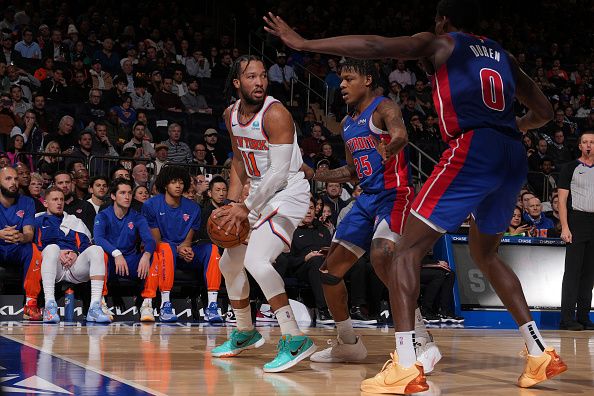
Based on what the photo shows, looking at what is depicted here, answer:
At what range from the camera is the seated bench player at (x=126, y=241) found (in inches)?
355

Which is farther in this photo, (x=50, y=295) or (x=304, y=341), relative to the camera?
(x=50, y=295)

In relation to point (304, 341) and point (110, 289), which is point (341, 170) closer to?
point (304, 341)

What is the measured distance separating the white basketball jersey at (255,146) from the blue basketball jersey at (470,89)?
1146mm

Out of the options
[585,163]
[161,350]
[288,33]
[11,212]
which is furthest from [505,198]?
[11,212]

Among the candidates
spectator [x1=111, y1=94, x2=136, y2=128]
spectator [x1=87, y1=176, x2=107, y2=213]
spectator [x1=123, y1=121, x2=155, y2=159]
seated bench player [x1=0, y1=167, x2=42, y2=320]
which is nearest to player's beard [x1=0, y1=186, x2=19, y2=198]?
seated bench player [x1=0, y1=167, x2=42, y2=320]

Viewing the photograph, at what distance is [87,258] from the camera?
884 centimetres

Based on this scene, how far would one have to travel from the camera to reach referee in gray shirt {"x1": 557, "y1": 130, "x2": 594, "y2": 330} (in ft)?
30.7

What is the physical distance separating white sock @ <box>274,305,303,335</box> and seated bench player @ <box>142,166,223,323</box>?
3909mm

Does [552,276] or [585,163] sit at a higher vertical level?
[585,163]

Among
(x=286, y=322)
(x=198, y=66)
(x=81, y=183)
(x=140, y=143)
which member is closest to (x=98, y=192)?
(x=81, y=183)

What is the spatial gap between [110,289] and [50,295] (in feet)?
2.67

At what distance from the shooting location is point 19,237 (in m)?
8.62

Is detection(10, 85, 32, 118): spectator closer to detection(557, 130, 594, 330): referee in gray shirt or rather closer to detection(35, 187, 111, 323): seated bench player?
detection(35, 187, 111, 323): seated bench player

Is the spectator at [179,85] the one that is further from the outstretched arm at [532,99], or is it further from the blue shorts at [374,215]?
the outstretched arm at [532,99]
